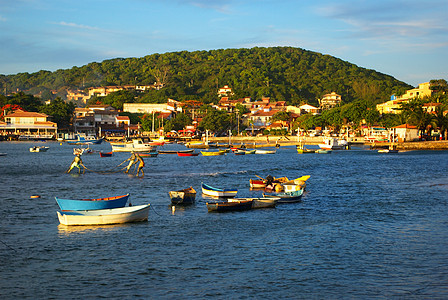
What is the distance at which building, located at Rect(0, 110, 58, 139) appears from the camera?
13912cm

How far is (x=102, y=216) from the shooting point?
24.7m

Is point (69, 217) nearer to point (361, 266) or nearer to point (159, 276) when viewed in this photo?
point (159, 276)

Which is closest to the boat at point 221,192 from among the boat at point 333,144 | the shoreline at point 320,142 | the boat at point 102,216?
the boat at point 102,216

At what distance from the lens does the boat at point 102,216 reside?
961 inches

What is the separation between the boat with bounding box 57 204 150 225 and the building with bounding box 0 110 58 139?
123881mm

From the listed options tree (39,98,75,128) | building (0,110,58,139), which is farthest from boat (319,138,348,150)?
tree (39,98,75,128)

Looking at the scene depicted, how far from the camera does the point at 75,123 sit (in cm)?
15125

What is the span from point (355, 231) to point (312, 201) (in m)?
9.37

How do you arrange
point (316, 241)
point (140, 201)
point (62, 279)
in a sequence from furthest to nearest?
point (140, 201) < point (316, 241) < point (62, 279)

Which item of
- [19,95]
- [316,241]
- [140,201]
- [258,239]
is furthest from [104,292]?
[19,95]

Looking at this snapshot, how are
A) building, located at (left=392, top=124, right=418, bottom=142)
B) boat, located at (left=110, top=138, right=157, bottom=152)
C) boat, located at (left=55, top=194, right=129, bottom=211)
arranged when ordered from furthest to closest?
1. building, located at (left=392, top=124, right=418, bottom=142)
2. boat, located at (left=110, top=138, right=157, bottom=152)
3. boat, located at (left=55, top=194, right=129, bottom=211)

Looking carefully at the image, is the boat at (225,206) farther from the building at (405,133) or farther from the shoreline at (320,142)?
the building at (405,133)

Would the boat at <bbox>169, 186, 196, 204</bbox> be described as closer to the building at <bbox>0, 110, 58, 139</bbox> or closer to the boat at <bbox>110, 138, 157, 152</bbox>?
the boat at <bbox>110, 138, 157, 152</bbox>

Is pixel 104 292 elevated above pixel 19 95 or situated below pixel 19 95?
below
